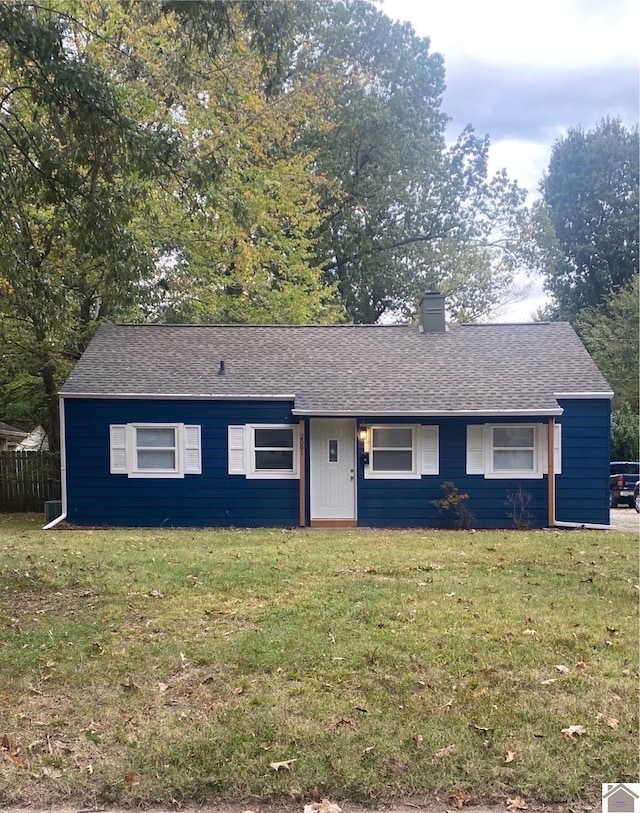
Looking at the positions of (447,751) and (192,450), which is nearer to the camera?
(447,751)

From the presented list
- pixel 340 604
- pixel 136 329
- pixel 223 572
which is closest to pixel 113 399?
pixel 136 329

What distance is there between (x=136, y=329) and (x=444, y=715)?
514 inches

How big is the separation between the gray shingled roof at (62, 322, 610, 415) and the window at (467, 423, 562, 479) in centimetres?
62

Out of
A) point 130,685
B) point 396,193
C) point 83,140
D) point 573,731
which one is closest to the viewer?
point 573,731

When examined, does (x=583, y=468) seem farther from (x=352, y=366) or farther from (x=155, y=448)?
(x=155, y=448)

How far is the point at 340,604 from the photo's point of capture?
224 inches

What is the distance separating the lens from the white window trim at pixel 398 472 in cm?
1266

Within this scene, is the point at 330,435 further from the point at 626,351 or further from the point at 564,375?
the point at 626,351

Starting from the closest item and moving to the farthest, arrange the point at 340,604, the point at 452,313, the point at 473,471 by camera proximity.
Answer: the point at 340,604, the point at 473,471, the point at 452,313

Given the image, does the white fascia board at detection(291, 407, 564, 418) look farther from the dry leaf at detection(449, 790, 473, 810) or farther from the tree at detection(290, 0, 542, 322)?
the tree at detection(290, 0, 542, 322)

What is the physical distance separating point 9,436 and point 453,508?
20.0 m

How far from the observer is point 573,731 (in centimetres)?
335

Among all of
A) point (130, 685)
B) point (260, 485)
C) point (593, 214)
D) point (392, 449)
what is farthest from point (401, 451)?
point (593, 214)

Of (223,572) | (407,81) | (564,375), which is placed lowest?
(223,572)
